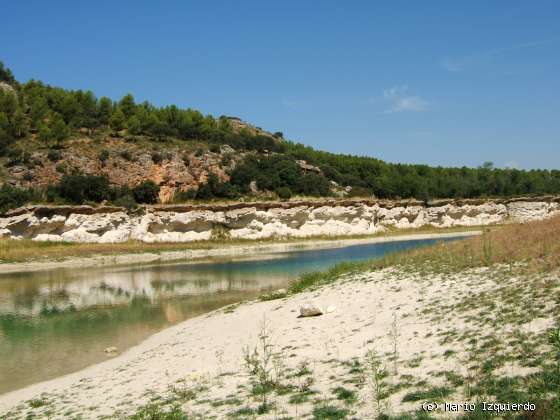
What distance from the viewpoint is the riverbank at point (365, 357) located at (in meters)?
7.42

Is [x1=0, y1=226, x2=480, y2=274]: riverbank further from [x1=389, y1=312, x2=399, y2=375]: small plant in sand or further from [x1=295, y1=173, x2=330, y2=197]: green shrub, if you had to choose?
[x1=389, y1=312, x2=399, y2=375]: small plant in sand

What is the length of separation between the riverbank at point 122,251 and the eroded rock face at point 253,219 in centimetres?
219

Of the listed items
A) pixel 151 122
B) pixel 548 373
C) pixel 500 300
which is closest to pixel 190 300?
pixel 500 300

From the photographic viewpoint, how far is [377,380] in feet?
26.5

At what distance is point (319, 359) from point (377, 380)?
7.48 ft

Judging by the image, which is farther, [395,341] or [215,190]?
[215,190]

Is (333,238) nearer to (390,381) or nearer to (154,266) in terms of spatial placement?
(154,266)

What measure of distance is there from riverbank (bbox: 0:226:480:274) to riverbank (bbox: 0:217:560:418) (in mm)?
30602

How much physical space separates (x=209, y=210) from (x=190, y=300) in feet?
127

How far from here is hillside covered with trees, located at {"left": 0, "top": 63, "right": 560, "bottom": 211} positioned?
211 ft

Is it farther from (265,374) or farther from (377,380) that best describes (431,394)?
(265,374)

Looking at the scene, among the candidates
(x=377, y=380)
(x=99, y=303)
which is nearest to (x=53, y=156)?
(x=99, y=303)

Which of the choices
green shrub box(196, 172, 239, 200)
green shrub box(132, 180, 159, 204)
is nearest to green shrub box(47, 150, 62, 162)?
green shrub box(132, 180, 159, 204)

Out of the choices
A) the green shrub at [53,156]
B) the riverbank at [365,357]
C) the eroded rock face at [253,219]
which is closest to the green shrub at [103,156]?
the green shrub at [53,156]
